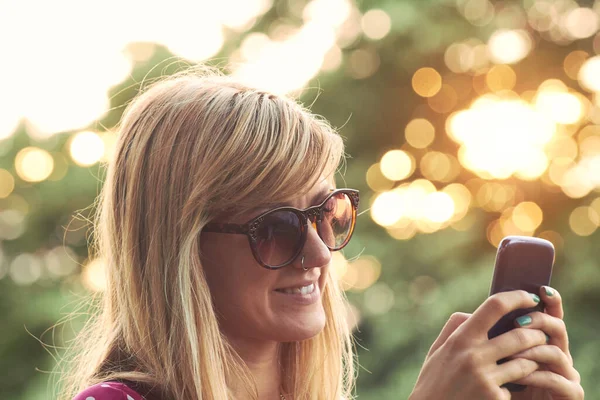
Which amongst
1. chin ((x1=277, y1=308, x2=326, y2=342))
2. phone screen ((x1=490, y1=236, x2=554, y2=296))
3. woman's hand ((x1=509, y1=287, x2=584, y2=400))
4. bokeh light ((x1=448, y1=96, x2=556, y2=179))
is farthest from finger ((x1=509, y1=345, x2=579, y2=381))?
bokeh light ((x1=448, y1=96, x2=556, y2=179))

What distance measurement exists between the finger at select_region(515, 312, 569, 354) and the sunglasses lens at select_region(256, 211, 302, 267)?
48 centimetres

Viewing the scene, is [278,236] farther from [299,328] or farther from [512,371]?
[512,371]

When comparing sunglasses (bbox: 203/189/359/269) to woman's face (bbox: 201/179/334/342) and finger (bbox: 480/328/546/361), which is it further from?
finger (bbox: 480/328/546/361)

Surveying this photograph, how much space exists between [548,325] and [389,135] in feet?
11.4

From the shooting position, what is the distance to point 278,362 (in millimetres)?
1817

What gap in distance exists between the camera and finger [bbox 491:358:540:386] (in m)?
1.35

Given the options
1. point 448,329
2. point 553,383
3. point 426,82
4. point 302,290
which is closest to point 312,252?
point 302,290

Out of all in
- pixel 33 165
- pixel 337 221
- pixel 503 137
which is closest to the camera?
pixel 337 221

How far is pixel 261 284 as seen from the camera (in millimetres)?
1538

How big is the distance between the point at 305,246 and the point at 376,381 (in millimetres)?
3078

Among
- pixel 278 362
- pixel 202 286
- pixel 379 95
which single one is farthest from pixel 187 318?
pixel 379 95

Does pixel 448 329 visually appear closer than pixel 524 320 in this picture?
No

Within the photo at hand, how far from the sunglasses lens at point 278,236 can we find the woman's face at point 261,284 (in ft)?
0.09

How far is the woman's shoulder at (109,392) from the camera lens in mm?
1397
